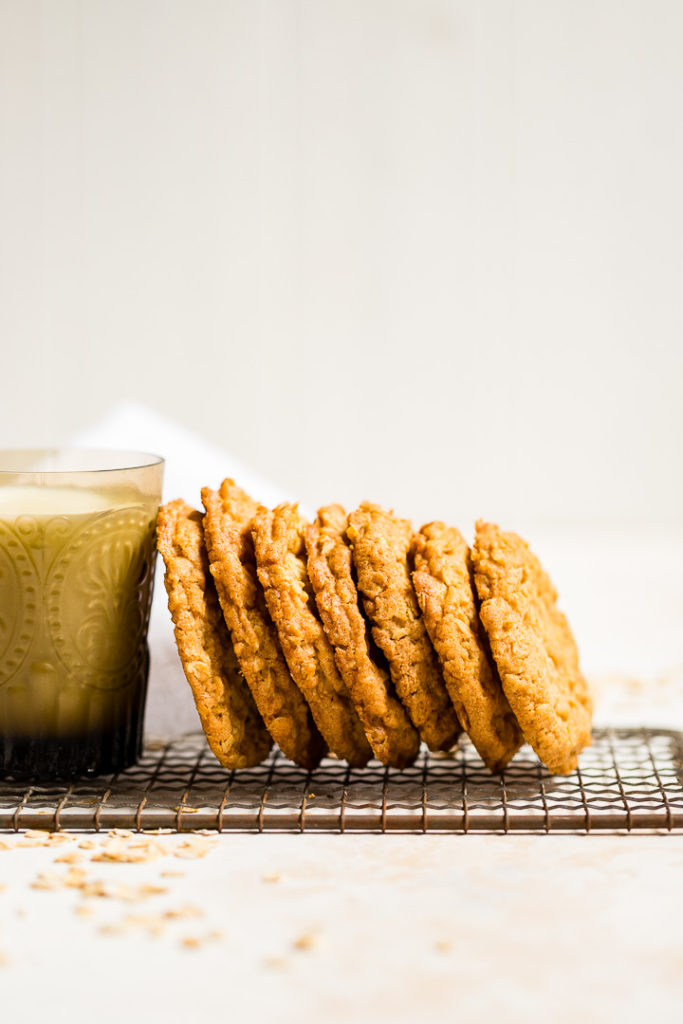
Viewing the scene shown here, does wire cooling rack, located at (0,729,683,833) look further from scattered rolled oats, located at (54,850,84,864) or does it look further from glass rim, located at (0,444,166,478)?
glass rim, located at (0,444,166,478)

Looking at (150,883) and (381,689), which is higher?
(381,689)

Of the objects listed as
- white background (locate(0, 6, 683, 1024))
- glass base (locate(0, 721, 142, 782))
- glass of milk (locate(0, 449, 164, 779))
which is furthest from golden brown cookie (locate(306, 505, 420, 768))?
white background (locate(0, 6, 683, 1024))

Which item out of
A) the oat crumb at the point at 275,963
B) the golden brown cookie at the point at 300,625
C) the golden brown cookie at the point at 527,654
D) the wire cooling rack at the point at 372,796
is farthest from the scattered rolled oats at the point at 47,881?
the golden brown cookie at the point at 527,654

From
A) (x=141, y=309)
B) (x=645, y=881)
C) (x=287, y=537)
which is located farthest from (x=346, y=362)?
(x=645, y=881)

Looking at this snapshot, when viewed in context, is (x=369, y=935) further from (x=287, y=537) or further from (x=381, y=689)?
(x=287, y=537)

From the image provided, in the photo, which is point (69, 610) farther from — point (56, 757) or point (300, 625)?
point (300, 625)
